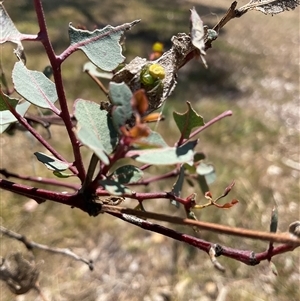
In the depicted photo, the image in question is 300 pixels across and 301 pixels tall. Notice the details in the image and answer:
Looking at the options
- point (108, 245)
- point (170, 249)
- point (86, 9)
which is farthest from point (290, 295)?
point (86, 9)

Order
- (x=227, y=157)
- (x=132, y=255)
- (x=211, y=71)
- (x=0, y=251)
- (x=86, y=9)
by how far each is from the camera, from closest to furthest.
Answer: (x=0, y=251) → (x=132, y=255) → (x=227, y=157) → (x=211, y=71) → (x=86, y=9)

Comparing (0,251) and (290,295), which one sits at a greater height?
(0,251)

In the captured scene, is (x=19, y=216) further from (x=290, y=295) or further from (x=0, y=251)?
(x=290, y=295)


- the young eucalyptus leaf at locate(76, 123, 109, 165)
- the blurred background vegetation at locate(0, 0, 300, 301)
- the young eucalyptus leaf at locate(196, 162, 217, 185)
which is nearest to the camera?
the young eucalyptus leaf at locate(76, 123, 109, 165)

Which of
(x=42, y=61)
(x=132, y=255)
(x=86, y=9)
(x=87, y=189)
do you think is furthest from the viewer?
(x=86, y=9)

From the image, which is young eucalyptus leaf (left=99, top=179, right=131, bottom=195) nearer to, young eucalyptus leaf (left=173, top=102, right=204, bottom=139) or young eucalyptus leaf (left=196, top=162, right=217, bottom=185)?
young eucalyptus leaf (left=173, top=102, right=204, bottom=139)

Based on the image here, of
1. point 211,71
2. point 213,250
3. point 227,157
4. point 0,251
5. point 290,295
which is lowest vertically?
point 211,71

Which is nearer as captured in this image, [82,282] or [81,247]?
[82,282]

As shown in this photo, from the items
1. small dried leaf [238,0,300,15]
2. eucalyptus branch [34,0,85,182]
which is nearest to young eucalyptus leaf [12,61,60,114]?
eucalyptus branch [34,0,85,182]
